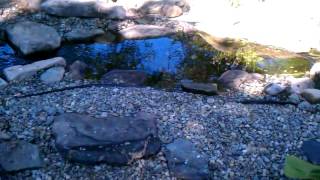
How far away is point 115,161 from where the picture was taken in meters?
2.96

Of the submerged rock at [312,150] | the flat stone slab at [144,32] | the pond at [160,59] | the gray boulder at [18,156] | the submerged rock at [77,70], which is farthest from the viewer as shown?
the flat stone slab at [144,32]

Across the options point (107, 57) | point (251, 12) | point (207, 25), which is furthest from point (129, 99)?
point (251, 12)

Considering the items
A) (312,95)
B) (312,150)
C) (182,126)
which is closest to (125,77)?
(182,126)

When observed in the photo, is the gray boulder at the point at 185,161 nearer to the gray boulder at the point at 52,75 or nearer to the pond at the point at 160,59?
the pond at the point at 160,59

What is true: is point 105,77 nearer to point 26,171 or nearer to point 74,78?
point 74,78

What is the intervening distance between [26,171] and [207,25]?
3.87 m

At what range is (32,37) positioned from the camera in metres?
5.08

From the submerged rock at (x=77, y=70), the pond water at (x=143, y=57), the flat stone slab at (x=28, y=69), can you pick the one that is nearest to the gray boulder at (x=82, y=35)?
the pond water at (x=143, y=57)

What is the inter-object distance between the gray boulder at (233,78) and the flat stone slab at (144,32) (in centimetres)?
136

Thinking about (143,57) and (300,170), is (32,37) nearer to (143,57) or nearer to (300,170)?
(143,57)

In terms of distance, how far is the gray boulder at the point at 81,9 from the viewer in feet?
19.9

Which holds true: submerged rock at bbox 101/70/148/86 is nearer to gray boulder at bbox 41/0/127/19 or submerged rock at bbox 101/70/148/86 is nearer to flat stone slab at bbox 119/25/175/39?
flat stone slab at bbox 119/25/175/39

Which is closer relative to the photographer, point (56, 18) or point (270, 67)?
point (270, 67)

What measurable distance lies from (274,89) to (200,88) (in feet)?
2.62
